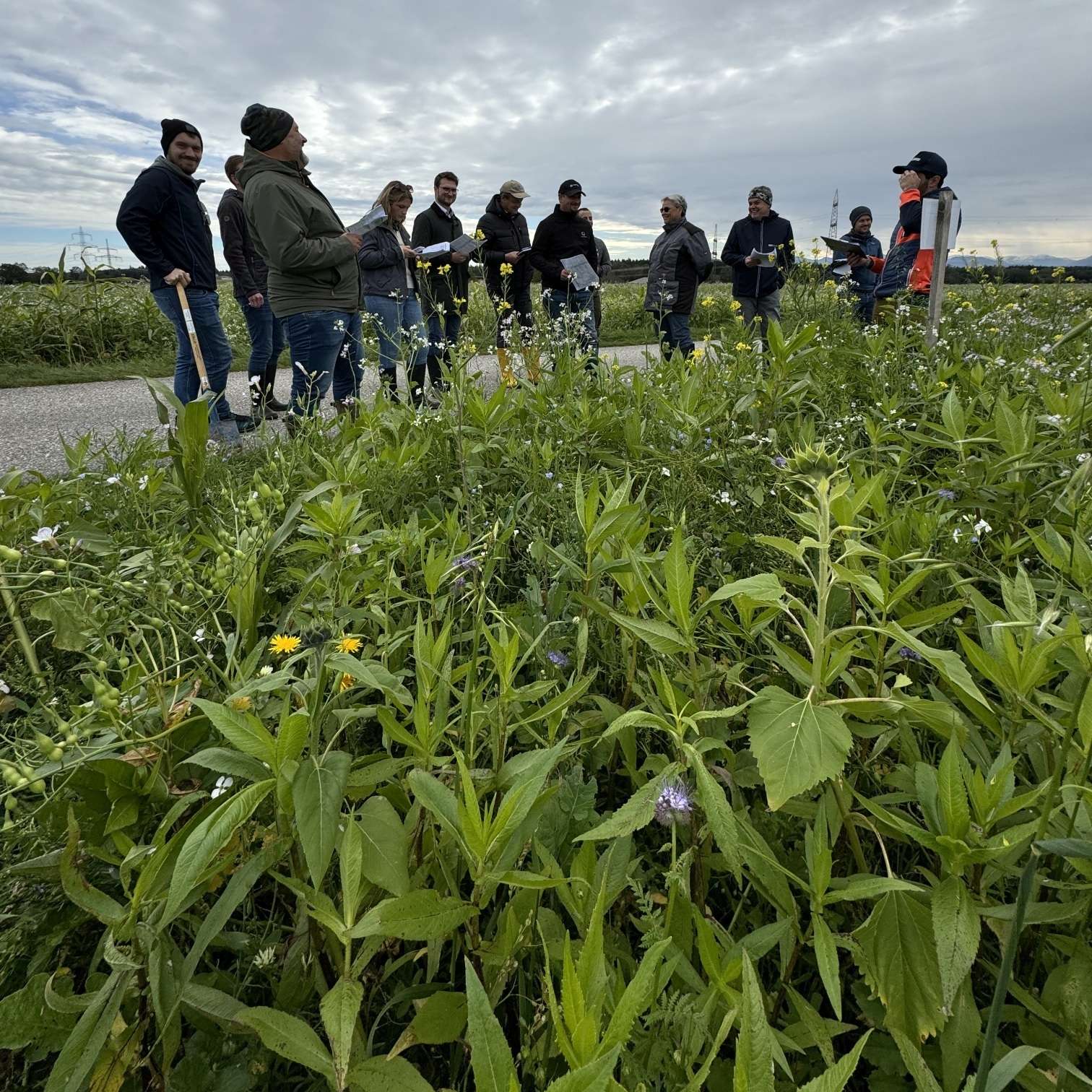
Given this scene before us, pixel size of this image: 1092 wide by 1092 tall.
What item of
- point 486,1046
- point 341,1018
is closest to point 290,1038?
point 341,1018

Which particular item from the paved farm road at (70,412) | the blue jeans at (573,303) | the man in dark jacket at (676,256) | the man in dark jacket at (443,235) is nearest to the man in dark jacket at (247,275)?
the paved farm road at (70,412)

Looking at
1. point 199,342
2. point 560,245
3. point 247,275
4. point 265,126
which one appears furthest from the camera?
point 560,245

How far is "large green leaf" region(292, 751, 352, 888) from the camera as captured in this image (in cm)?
79

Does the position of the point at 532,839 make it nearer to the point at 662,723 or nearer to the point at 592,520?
the point at 662,723

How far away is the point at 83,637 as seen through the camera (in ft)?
3.92

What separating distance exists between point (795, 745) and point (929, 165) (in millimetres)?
6741

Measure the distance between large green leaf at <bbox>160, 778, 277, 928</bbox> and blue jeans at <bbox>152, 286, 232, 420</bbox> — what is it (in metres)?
4.51

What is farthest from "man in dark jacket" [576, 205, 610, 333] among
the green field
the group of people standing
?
the green field

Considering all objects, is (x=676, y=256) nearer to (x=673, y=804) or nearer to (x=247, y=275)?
(x=247, y=275)

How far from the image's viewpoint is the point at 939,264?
13.6 ft

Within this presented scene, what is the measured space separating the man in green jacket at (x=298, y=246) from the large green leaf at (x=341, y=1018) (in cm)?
325

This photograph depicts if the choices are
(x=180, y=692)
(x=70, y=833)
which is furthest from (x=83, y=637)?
(x=70, y=833)

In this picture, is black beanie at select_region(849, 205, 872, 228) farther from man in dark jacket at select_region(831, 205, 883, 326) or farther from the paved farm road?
the paved farm road

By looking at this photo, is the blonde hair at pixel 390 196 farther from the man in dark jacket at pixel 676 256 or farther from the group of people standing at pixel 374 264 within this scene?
the man in dark jacket at pixel 676 256
